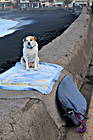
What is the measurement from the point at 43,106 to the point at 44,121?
0.86 feet

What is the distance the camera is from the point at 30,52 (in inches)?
223

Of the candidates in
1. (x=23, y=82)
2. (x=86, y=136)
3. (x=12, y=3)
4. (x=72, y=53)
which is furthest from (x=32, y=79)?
(x=12, y=3)

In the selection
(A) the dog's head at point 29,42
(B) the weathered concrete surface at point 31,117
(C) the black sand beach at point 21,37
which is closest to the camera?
(B) the weathered concrete surface at point 31,117

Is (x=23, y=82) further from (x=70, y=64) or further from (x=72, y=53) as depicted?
(x=72, y=53)

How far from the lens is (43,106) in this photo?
4.41 meters

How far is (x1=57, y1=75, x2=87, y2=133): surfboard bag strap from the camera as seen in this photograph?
16.1 feet

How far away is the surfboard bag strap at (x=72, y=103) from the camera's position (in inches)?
193

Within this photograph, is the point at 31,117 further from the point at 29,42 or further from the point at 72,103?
the point at 29,42

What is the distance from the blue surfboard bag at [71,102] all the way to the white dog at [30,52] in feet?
2.27

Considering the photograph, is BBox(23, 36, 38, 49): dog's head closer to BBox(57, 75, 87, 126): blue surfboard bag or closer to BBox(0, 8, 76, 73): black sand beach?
BBox(57, 75, 87, 126): blue surfboard bag

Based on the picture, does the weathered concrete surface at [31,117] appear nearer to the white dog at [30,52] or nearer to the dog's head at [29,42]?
the white dog at [30,52]

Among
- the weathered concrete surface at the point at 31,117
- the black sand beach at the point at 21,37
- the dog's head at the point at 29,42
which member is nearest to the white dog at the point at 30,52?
the dog's head at the point at 29,42

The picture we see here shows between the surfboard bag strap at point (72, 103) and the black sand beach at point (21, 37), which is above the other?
the surfboard bag strap at point (72, 103)

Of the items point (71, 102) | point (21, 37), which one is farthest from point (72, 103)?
point (21, 37)
